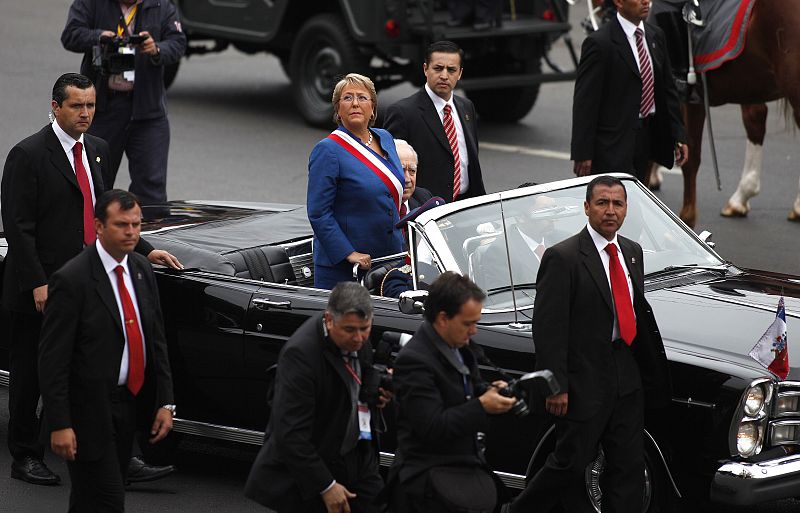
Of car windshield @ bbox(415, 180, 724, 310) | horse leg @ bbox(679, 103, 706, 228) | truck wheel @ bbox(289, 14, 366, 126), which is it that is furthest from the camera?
truck wheel @ bbox(289, 14, 366, 126)

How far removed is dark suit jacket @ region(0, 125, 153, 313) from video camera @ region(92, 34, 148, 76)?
2.75 meters

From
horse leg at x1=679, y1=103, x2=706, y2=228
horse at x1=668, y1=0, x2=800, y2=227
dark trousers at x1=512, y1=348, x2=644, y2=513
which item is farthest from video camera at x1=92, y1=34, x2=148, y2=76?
dark trousers at x1=512, y1=348, x2=644, y2=513

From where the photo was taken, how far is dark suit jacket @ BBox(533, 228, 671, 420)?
5848mm

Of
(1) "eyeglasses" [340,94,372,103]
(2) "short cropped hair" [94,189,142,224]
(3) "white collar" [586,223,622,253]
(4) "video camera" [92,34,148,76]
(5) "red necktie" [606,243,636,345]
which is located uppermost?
(4) "video camera" [92,34,148,76]

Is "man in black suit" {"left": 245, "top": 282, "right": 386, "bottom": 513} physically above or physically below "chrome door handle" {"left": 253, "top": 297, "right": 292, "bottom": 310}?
below

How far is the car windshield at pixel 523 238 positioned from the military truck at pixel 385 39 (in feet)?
23.0

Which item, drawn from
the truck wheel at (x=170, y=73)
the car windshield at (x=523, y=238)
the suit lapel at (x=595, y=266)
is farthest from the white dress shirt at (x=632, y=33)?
the truck wheel at (x=170, y=73)

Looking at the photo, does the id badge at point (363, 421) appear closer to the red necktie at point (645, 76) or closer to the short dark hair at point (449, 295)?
the short dark hair at point (449, 295)

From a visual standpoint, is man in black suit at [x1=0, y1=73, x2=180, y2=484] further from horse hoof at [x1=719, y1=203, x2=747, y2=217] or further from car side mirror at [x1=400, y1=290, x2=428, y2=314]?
horse hoof at [x1=719, y1=203, x2=747, y2=217]

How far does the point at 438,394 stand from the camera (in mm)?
5168

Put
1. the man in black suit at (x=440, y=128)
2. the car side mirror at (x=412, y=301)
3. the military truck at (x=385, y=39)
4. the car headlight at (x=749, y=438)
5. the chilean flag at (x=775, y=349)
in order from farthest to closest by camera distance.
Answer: the military truck at (x=385, y=39), the man in black suit at (x=440, y=128), the car side mirror at (x=412, y=301), the car headlight at (x=749, y=438), the chilean flag at (x=775, y=349)

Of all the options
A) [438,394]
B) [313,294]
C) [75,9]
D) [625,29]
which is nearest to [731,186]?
[625,29]

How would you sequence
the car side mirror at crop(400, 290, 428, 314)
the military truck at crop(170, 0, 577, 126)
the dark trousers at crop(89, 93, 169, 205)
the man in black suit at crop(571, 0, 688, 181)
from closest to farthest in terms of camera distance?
the car side mirror at crop(400, 290, 428, 314), the man in black suit at crop(571, 0, 688, 181), the dark trousers at crop(89, 93, 169, 205), the military truck at crop(170, 0, 577, 126)

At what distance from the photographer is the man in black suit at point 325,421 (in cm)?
518
